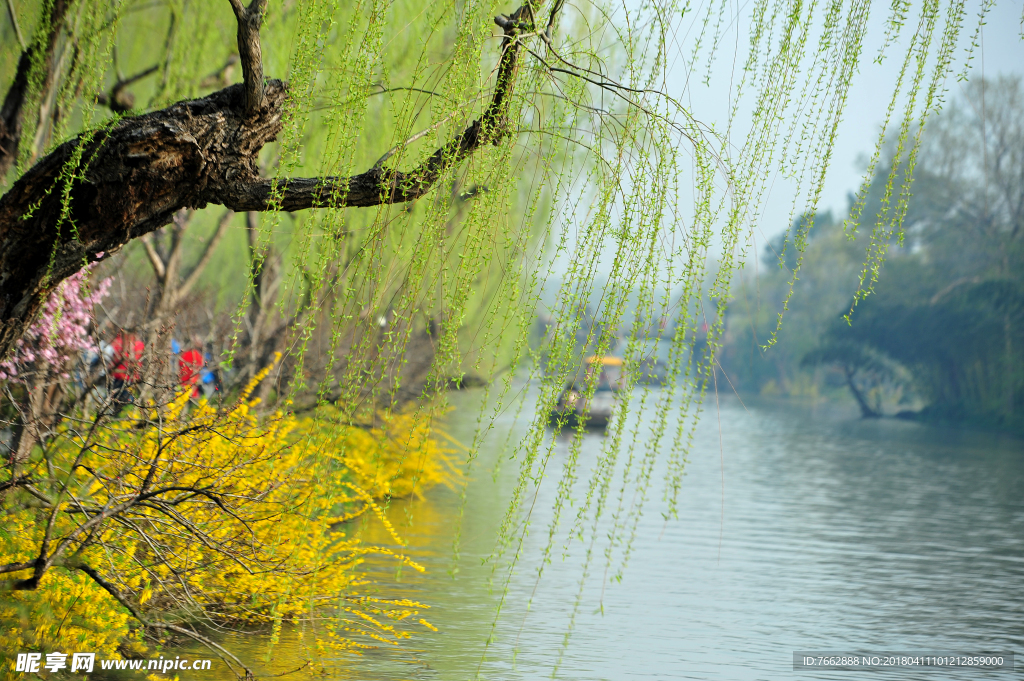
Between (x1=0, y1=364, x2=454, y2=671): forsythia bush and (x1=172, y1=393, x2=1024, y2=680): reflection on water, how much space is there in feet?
1.31

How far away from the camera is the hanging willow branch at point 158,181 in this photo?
267 centimetres

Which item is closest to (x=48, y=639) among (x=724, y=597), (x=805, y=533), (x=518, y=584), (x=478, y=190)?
(x=478, y=190)

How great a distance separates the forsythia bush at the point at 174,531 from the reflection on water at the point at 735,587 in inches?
15.7

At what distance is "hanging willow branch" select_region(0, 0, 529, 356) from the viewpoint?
267 cm

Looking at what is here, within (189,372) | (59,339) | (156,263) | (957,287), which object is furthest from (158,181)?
(957,287)

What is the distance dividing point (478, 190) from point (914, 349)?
3117 cm

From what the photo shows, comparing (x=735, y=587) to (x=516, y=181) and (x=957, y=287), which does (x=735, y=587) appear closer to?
(x=516, y=181)

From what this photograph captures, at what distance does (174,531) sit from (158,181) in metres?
1.31

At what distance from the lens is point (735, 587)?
6.85 metres

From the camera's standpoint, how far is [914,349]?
30.6 meters

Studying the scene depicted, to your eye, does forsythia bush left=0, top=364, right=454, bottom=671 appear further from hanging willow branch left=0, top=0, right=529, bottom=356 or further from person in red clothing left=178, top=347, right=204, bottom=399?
hanging willow branch left=0, top=0, right=529, bottom=356

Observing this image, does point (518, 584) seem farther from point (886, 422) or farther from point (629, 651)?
point (886, 422)

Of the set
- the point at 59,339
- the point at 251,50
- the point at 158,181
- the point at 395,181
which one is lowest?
the point at 59,339

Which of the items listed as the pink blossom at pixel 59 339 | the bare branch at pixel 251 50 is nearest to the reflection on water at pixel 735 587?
the bare branch at pixel 251 50
